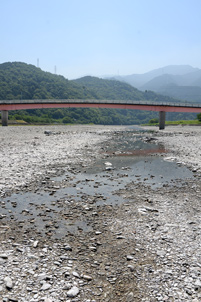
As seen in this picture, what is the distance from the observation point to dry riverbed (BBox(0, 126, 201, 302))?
22.2 feet

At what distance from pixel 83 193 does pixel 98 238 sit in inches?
205

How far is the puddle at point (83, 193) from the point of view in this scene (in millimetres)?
10891

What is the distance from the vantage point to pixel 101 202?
1323 centimetres

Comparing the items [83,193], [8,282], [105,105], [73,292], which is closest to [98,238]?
[73,292]

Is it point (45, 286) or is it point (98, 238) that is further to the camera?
point (98, 238)

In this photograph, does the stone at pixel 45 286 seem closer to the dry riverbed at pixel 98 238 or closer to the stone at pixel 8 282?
the dry riverbed at pixel 98 238

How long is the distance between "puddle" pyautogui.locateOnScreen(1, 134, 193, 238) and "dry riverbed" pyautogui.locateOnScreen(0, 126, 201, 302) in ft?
0.18

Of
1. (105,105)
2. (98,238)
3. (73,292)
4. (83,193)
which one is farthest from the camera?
(105,105)

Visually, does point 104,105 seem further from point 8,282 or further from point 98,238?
point 8,282

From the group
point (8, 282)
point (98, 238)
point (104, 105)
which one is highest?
point (104, 105)

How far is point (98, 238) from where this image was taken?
31.3ft

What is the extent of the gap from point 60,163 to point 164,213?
40.6 feet

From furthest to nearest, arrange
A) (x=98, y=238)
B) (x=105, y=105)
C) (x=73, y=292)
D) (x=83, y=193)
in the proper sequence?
(x=105, y=105) → (x=83, y=193) → (x=98, y=238) → (x=73, y=292)

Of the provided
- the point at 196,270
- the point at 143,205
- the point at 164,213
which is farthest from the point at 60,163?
the point at 196,270
